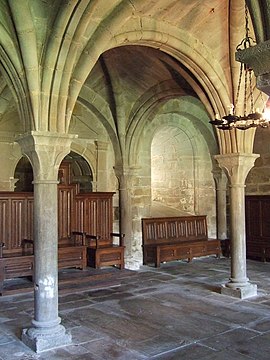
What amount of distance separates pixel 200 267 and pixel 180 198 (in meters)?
2.75

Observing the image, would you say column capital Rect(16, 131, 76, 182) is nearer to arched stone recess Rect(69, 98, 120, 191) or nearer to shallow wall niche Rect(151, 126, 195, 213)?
arched stone recess Rect(69, 98, 120, 191)

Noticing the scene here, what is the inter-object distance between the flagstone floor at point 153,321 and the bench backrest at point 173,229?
78.4 inches

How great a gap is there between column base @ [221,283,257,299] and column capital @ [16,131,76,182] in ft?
11.8

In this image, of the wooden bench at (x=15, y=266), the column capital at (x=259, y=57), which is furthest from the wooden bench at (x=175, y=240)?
the column capital at (x=259, y=57)

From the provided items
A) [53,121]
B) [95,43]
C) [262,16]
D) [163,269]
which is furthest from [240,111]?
[262,16]

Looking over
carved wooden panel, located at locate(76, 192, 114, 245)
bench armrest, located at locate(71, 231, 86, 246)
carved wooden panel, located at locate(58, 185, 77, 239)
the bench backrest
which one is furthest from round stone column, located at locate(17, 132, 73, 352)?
the bench backrest

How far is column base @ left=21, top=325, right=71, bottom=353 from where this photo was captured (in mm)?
4222

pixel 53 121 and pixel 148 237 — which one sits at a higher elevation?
pixel 53 121

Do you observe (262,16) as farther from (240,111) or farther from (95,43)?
(240,111)

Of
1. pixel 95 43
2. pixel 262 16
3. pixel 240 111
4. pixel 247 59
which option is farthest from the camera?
pixel 240 111

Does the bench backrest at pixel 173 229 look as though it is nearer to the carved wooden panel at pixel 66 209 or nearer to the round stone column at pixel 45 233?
the carved wooden panel at pixel 66 209

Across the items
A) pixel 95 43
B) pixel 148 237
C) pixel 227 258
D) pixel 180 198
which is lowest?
pixel 227 258

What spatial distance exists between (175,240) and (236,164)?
4.11 meters

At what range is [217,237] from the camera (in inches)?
444
